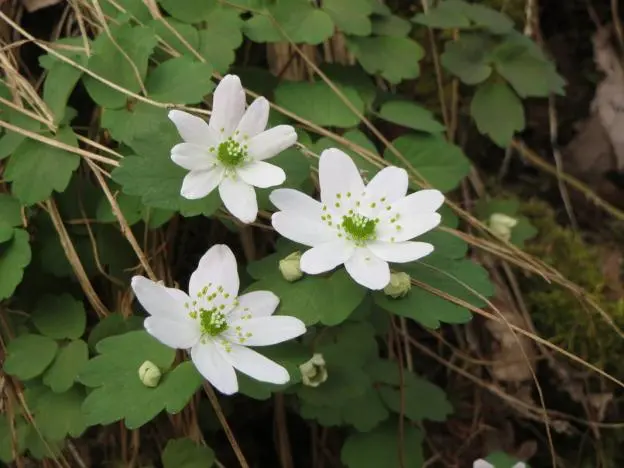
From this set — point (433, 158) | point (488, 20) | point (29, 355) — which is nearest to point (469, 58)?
point (488, 20)

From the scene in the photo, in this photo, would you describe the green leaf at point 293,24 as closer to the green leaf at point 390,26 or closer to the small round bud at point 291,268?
the green leaf at point 390,26

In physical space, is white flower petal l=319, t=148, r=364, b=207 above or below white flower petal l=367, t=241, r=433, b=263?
above

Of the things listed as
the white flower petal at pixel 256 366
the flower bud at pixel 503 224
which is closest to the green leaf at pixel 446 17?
the flower bud at pixel 503 224

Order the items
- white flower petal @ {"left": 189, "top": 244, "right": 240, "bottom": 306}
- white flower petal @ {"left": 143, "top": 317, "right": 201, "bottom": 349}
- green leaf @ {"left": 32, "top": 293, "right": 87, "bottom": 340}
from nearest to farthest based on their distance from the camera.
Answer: white flower petal @ {"left": 143, "top": 317, "right": 201, "bottom": 349} < white flower petal @ {"left": 189, "top": 244, "right": 240, "bottom": 306} < green leaf @ {"left": 32, "top": 293, "right": 87, "bottom": 340}

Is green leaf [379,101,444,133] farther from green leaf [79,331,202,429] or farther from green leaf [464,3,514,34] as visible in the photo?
green leaf [79,331,202,429]

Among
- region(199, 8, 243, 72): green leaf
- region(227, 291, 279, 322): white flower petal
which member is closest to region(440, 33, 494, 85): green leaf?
region(199, 8, 243, 72): green leaf
